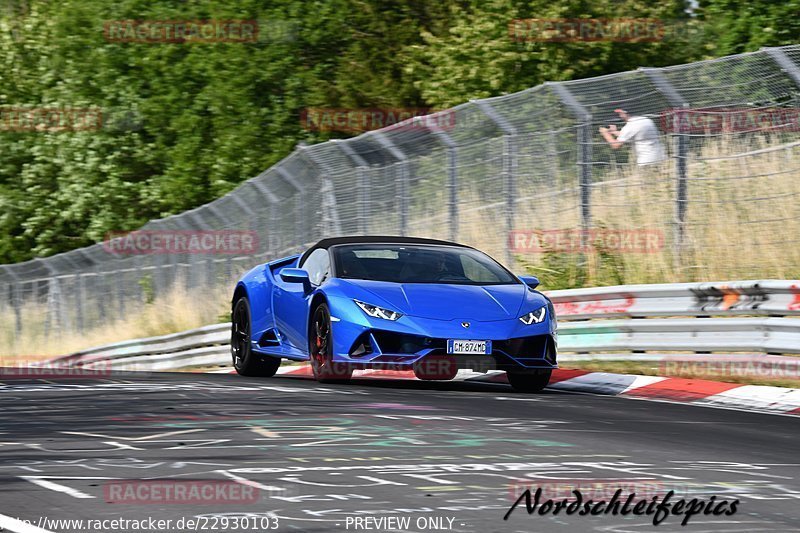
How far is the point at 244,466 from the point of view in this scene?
7.10m

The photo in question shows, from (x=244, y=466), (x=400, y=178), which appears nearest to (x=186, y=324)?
(x=400, y=178)

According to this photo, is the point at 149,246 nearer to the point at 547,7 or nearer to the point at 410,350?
the point at 547,7

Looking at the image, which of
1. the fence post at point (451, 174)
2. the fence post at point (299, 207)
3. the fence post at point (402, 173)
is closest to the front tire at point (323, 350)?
the fence post at point (451, 174)

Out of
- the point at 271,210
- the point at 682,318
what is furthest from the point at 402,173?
the point at 682,318

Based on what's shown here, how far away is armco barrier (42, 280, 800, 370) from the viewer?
12266 millimetres

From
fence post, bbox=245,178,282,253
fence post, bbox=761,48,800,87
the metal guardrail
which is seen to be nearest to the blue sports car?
the metal guardrail

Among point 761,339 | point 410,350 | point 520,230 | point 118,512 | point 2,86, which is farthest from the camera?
point 2,86

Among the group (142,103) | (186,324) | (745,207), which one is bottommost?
(186,324)

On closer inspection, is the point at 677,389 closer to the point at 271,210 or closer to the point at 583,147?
the point at 583,147

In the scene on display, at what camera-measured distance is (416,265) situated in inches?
510

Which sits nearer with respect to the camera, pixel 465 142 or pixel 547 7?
pixel 465 142

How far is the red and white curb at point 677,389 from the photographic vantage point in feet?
36.3

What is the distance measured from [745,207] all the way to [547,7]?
63.1 ft

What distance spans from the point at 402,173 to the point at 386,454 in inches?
486
